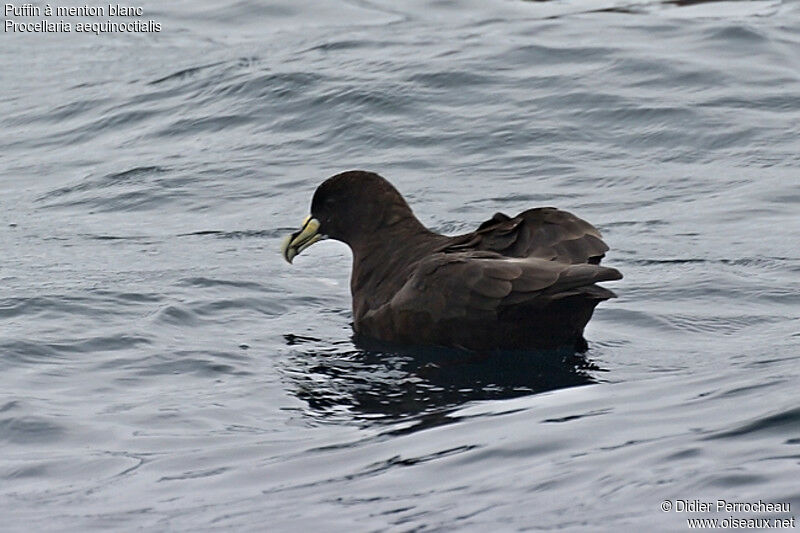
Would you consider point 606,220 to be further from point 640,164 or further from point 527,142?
point 527,142

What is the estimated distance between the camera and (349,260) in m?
10.4

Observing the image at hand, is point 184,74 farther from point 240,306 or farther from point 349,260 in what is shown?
point 240,306

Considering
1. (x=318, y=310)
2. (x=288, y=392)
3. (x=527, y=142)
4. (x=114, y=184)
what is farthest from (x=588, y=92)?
(x=288, y=392)

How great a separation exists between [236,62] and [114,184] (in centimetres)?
363

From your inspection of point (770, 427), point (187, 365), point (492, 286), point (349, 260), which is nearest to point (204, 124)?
point (349, 260)

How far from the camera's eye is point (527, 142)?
1297 cm

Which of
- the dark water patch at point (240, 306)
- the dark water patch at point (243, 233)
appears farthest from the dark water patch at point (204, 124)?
the dark water patch at point (240, 306)

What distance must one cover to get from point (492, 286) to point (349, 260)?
310 cm

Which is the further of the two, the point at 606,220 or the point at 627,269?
the point at 606,220

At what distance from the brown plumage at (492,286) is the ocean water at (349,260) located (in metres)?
0.14

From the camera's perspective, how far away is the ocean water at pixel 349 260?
19.1 ft

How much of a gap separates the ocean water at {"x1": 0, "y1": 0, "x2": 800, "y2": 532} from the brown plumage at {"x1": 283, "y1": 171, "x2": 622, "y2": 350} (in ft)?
0.47

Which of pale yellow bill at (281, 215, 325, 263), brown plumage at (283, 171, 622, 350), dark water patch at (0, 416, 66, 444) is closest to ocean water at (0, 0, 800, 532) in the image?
dark water patch at (0, 416, 66, 444)

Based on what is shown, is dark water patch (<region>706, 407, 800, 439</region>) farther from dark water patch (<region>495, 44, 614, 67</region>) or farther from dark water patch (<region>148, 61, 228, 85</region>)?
dark water patch (<region>148, 61, 228, 85</region>)
